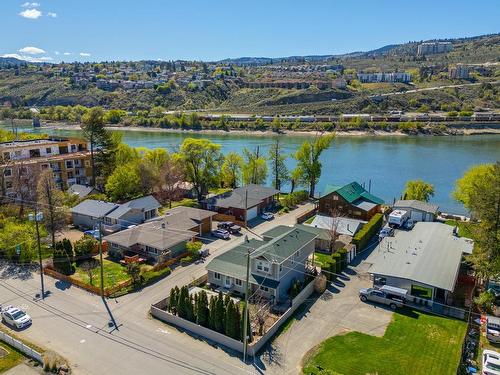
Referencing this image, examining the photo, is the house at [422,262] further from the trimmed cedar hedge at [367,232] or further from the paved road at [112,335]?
the paved road at [112,335]

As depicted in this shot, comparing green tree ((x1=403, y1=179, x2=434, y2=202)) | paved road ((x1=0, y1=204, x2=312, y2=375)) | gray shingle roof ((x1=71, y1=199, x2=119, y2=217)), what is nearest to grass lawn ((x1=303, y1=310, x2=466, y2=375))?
paved road ((x1=0, y1=204, x2=312, y2=375))

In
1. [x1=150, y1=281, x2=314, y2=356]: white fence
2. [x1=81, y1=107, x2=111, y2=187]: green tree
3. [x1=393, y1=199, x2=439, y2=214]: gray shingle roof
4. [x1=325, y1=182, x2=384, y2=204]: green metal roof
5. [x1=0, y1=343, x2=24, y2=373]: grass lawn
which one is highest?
[x1=81, y1=107, x2=111, y2=187]: green tree

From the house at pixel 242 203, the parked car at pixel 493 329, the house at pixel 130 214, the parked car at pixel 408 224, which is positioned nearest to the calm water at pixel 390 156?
the parked car at pixel 408 224

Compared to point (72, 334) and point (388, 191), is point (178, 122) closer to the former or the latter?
point (388, 191)

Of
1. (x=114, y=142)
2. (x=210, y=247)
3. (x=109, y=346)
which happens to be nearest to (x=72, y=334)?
→ (x=109, y=346)

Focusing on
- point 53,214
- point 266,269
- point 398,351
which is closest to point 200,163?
point 53,214

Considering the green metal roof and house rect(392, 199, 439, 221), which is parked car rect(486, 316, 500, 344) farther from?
the green metal roof

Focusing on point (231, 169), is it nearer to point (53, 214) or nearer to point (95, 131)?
point (95, 131)

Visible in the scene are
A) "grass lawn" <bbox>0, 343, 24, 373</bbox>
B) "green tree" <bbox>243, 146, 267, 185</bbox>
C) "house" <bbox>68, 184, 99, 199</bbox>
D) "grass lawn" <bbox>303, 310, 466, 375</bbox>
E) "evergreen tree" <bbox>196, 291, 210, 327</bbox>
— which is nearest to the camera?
"grass lawn" <bbox>0, 343, 24, 373</bbox>
